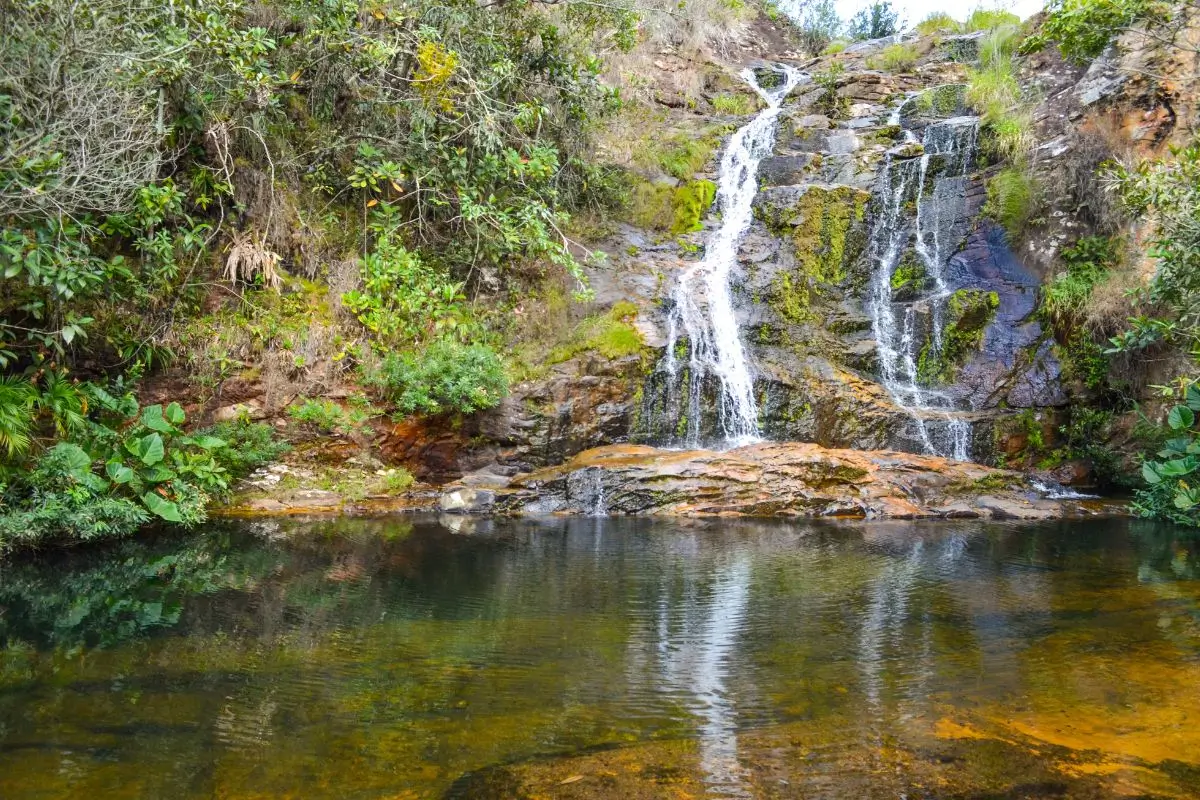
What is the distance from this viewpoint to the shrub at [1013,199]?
1499 cm

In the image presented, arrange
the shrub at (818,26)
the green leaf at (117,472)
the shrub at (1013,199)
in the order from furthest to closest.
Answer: the shrub at (818,26), the shrub at (1013,199), the green leaf at (117,472)

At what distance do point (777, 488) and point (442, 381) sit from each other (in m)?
5.39

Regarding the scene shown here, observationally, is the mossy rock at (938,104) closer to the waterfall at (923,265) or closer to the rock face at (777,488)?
the waterfall at (923,265)

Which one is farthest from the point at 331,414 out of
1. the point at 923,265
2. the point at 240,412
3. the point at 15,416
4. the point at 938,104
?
the point at 938,104

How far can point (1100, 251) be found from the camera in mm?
13641

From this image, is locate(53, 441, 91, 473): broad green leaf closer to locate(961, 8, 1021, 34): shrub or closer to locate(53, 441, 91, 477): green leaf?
locate(53, 441, 91, 477): green leaf

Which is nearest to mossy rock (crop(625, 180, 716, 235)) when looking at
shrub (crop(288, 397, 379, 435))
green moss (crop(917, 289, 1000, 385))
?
green moss (crop(917, 289, 1000, 385))

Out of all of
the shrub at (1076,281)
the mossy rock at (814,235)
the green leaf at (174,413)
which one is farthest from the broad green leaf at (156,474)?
the shrub at (1076,281)

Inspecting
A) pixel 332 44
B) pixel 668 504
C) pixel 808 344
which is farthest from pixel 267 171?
pixel 808 344

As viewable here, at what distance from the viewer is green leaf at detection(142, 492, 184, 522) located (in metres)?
8.59

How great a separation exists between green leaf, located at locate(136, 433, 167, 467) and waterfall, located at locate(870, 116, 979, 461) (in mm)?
11415

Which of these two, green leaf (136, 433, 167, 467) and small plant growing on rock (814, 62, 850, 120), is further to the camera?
small plant growing on rock (814, 62, 850, 120)

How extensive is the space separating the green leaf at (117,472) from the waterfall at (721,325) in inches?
323

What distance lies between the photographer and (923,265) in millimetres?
15406
